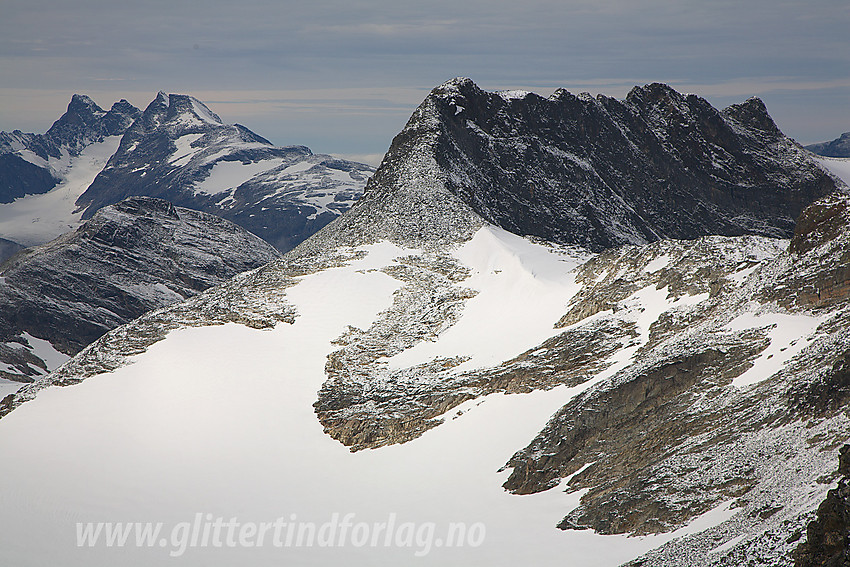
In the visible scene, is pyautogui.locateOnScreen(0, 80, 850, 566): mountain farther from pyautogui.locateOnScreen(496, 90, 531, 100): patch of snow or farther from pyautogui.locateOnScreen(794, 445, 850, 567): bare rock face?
pyautogui.locateOnScreen(496, 90, 531, 100): patch of snow

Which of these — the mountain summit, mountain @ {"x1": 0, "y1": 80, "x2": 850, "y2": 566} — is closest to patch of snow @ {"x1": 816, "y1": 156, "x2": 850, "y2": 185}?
the mountain summit

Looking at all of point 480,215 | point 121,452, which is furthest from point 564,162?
point 121,452

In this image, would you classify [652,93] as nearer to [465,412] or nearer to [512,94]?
[512,94]

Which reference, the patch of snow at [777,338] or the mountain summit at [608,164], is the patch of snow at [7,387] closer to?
the mountain summit at [608,164]

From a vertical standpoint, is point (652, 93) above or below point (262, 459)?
above

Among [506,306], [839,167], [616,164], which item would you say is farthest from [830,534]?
[839,167]
